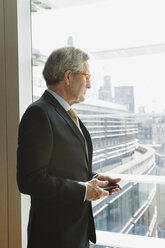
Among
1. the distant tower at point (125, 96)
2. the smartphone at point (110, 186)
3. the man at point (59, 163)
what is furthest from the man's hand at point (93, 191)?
the distant tower at point (125, 96)

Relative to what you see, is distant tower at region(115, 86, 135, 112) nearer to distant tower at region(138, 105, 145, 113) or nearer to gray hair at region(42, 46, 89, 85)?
distant tower at region(138, 105, 145, 113)

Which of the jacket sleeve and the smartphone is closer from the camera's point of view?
the jacket sleeve

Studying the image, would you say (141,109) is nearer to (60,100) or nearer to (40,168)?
(60,100)

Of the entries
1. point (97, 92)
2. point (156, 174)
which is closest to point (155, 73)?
point (97, 92)

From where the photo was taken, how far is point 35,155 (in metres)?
1.18

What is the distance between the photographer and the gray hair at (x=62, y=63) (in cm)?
140

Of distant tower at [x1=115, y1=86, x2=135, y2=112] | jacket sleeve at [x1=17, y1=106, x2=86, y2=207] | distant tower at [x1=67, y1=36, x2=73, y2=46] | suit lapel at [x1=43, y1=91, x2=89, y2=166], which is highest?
distant tower at [x1=67, y1=36, x2=73, y2=46]

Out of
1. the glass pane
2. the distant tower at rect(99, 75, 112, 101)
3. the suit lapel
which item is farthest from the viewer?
the distant tower at rect(99, 75, 112, 101)

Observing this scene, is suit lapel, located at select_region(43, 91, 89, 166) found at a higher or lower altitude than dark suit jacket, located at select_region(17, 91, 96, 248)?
higher

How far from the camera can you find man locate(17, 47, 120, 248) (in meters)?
1.18

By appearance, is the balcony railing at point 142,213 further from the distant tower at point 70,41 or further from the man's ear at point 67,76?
the distant tower at point 70,41

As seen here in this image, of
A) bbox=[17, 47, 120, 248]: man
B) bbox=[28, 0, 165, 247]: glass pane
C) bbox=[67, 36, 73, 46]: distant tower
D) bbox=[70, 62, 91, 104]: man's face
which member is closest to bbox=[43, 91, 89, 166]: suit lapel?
bbox=[17, 47, 120, 248]: man

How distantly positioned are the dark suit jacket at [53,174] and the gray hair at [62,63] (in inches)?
3.9

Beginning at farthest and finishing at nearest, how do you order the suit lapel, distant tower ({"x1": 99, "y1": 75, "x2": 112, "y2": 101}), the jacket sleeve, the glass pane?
distant tower ({"x1": 99, "y1": 75, "x2": 112, "y2": 101}) → the glass pane → the suit lapel → the jacket sleeve
